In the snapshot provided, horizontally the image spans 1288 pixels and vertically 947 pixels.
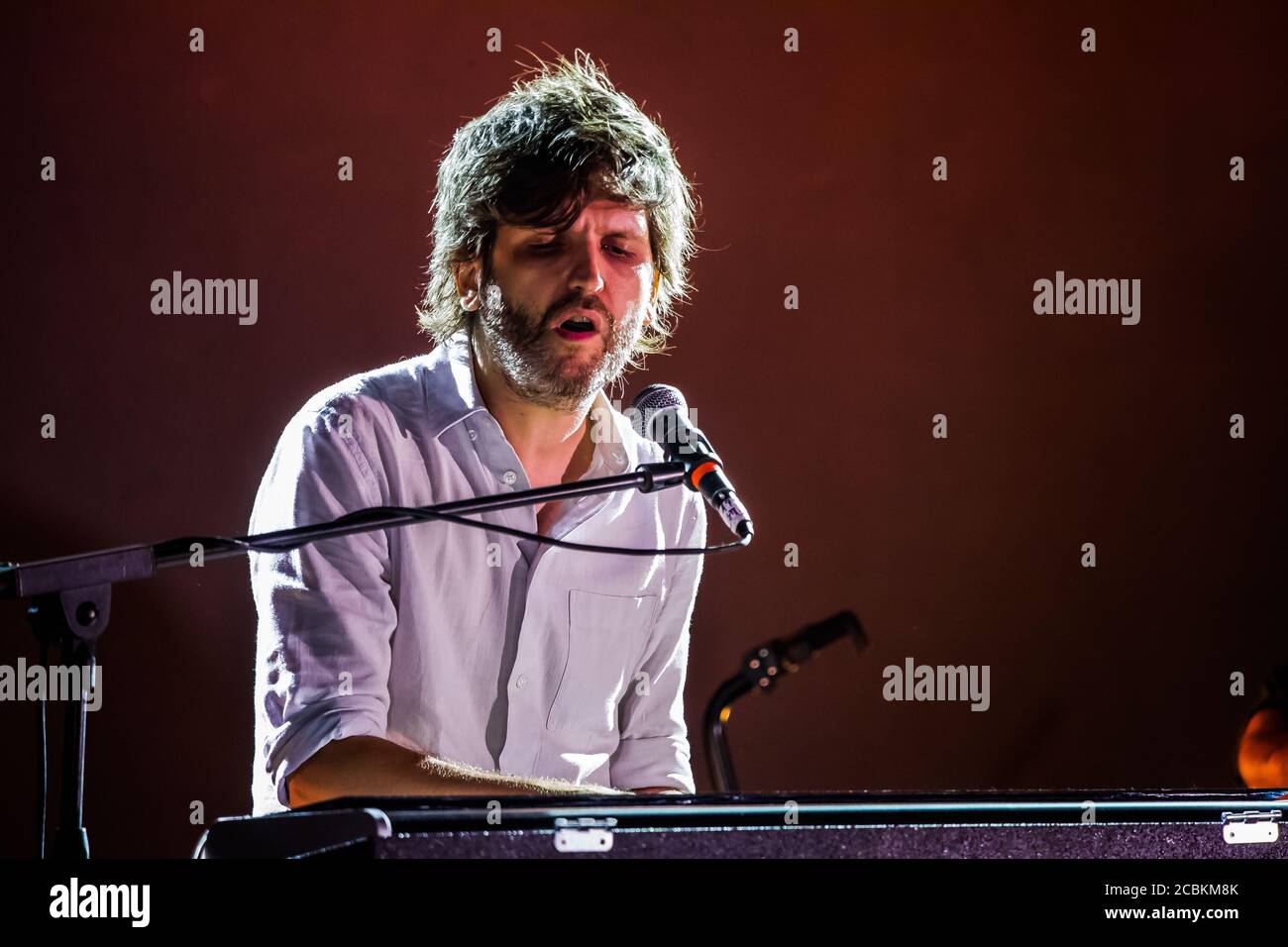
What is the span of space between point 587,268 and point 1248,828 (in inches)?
64.8

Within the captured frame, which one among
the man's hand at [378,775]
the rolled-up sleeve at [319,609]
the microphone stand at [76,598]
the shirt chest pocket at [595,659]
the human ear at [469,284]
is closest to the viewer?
the microphone stand at [76,598]

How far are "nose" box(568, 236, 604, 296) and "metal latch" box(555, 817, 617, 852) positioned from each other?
1541 millimetres

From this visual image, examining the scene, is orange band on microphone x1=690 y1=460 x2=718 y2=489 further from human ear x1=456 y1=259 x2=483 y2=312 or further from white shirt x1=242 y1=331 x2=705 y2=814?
human ear x1=456 y1=259 x2=483 y2=312

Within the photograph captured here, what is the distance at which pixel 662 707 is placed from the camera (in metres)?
2.37

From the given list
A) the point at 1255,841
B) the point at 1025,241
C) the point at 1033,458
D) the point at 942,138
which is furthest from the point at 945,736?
the point at 1255,841

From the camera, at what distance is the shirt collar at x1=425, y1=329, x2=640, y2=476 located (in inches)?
89.4

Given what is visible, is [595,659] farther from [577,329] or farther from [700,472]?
[700,472]

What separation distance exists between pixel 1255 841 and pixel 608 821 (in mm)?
502

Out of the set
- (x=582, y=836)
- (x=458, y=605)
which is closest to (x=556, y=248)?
(x=458, y=605)

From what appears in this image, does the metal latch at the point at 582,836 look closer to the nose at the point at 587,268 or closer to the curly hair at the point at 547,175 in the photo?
the nose at the point at 587,268

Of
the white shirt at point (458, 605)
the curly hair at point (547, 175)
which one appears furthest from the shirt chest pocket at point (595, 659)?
the curly hair at point (547, 175)

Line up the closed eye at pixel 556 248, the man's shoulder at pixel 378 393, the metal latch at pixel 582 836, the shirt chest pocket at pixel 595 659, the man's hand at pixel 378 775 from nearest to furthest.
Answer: the metal latch at pixel 582 836 < the man's hand at pixel 378 775 < the man's shoulder at pixel 378 393 < the shirt chest pocket at pixel 595 659 < the closed eye at pixel 556 248

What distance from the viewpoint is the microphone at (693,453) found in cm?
152

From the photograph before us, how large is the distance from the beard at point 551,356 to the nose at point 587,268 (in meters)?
0.02
